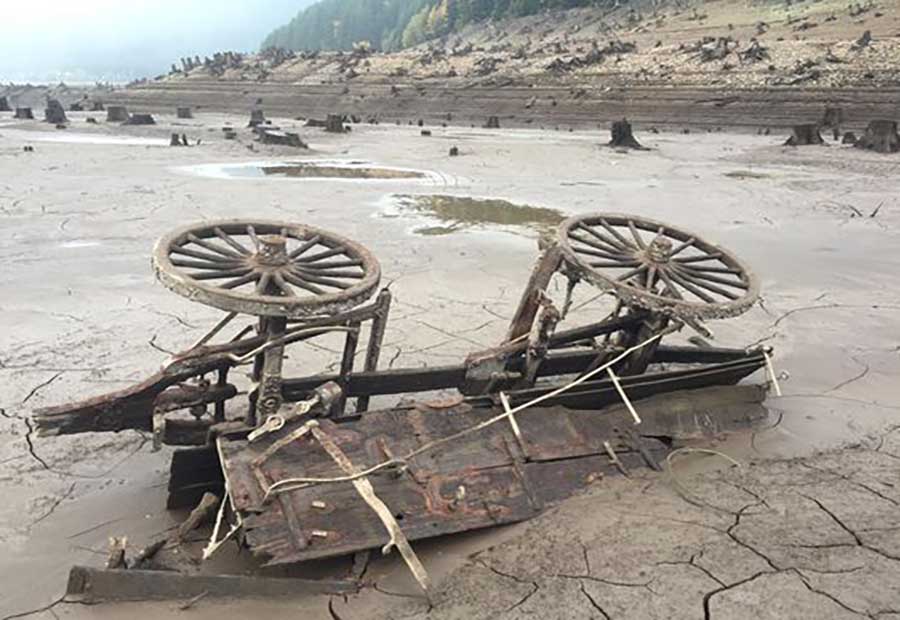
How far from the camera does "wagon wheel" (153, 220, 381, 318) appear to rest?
3.17 metres

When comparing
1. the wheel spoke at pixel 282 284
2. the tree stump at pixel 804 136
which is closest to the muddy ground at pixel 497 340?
the wheel spoke at pixel 282 284

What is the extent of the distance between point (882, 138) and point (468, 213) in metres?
14.2

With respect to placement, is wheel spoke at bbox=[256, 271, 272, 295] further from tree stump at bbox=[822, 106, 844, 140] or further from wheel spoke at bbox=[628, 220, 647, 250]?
tree stump at bbox=[822, 106, 844, 140]

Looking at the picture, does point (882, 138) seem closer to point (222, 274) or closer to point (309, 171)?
point (309, 171)

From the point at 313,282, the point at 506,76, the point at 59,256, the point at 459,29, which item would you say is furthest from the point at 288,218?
the point at 459,29

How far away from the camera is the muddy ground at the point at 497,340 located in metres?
2.90

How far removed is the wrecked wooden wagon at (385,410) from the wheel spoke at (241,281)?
0.01 meters

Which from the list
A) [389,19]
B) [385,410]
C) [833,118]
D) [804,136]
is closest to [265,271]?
[385,410]

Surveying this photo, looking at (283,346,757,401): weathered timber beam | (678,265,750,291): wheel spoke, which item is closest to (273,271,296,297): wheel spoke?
(283,346,757,401): weathered timber beam

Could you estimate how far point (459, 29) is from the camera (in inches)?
3083

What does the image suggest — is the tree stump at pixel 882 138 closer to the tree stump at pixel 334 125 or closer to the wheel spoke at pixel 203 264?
the tree stump at pixel 334 125

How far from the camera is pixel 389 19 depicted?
126 meters

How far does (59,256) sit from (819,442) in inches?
287

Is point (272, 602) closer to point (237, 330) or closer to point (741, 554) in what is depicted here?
point (741, 554)
